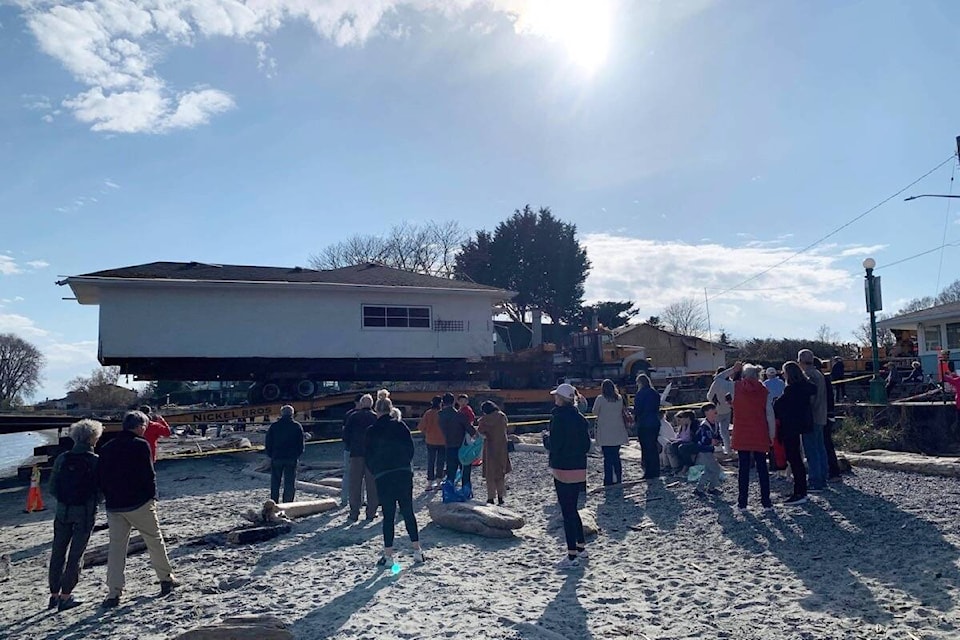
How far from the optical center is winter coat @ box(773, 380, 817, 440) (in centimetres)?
883

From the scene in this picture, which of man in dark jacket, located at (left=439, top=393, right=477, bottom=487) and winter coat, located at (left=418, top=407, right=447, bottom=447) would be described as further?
winter coat, located at (left=418, top=407, right=447, bottom=447)

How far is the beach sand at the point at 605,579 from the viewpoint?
219 inches

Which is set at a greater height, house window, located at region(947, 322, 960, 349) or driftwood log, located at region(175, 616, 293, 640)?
house window, located at region(947, 322, 960, 349)

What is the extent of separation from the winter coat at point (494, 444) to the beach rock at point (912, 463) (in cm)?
573

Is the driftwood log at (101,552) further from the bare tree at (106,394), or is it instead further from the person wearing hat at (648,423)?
the bare tree at (106,394)

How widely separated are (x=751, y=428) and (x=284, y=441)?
6474mm

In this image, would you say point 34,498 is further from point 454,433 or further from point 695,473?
point 695,473

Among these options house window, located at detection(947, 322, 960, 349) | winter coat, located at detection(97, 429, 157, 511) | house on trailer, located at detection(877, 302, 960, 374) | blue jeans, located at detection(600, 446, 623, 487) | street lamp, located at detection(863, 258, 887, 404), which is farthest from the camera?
house on trailer, located at detection(877, 302, 960, 374)

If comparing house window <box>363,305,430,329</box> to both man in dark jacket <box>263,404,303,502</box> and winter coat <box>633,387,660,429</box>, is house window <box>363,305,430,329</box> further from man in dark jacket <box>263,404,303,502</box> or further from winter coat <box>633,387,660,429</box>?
winter coat <box>633,387,660,429</box>

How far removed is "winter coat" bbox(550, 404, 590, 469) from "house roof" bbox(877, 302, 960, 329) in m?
29.4

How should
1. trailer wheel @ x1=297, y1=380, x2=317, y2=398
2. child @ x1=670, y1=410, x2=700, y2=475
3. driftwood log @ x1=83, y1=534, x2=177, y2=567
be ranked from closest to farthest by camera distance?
driftwood log @ x1=83, y1=534, x2=177, y2=567 < child @ x1=670, y1=410, x2=700, y2=475 < trailer wheel @ x1=297, y1=380, x2=317, y2=398

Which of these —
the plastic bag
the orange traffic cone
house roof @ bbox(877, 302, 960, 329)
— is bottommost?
the orange traffic cone

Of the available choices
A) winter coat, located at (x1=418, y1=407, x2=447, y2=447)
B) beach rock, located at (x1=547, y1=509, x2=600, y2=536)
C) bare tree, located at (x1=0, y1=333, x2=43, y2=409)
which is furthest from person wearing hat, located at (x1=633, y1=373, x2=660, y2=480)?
bare tree, located at (x1=0, y1=333, x2=43, y2=409)

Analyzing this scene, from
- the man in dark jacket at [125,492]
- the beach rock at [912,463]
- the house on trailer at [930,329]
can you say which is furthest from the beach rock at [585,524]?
the house on trailer at [930,329]
